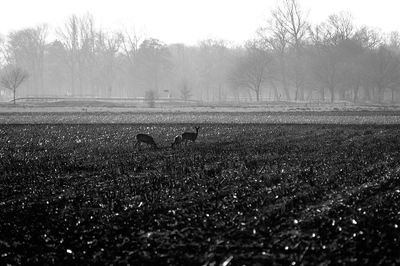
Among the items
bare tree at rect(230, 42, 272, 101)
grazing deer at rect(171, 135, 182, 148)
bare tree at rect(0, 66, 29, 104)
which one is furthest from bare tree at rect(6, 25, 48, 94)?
grazing deer at rect(171, 135, 182, 148)

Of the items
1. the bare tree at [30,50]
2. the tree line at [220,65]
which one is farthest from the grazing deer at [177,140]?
the bare tree at [30,50]

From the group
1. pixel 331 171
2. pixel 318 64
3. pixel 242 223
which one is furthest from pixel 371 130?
pixel 318 64

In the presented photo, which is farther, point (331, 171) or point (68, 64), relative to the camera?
point (68, 64)

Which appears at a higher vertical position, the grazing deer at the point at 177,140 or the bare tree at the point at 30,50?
the bare tree at the point at 30,50

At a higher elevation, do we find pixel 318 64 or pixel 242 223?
pixel 318 64

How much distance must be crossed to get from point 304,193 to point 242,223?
2.22m

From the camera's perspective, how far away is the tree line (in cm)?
6688

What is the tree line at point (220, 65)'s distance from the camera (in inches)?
2633

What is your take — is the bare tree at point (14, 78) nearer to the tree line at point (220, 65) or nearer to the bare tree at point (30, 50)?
the tree line at point (220, 65)

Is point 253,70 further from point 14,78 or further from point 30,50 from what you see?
point 30,50

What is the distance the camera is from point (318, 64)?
66625 mm

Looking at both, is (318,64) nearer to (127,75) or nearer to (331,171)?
(127,75)

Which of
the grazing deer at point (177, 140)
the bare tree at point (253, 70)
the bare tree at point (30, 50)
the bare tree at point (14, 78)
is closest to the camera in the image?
the grazing deer at point (177, 140)

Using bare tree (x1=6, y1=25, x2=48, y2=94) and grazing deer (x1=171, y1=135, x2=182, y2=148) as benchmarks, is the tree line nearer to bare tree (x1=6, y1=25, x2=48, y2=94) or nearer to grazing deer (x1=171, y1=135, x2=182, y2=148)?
bare tree (x1=6, y1=25, x2=48, y2=94)
